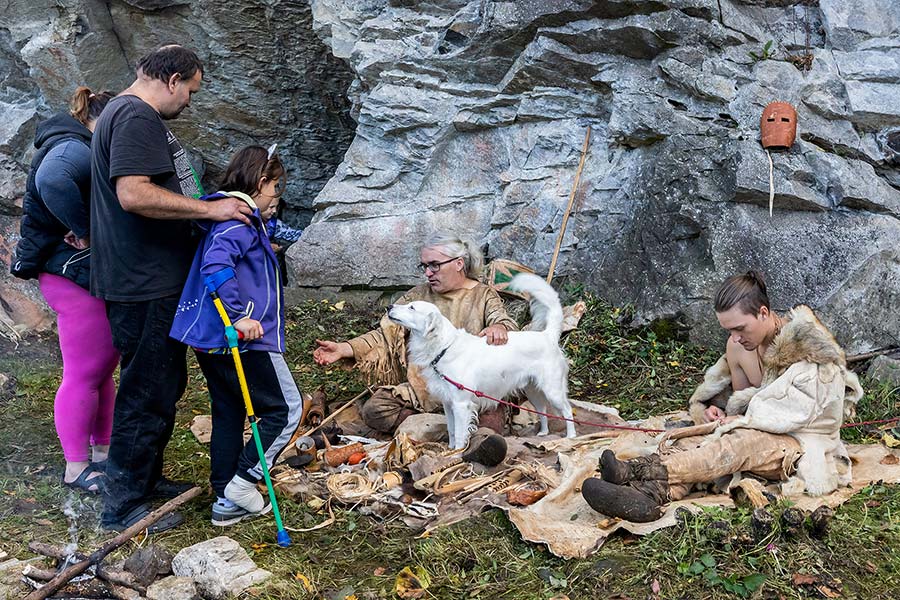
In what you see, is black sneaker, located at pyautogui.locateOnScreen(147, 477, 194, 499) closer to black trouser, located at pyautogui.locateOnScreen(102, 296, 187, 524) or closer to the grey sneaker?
Result: black trouser, located at pyautogui.locateOnScreen(102, 296, 187, 524)

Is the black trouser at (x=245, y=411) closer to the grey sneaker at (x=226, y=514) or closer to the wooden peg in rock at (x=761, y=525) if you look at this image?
the grey sneaker at (x=226, y=514)

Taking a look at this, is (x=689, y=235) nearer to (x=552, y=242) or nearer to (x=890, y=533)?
(x=552, y=242)

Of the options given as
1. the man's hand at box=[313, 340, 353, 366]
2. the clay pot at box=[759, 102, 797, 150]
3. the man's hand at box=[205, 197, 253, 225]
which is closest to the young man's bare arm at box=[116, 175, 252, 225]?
the man's hand at box=[205, 197, 253, 225]

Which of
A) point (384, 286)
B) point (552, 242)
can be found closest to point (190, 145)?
point (384, 286)

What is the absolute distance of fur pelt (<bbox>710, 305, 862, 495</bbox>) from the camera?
4.26 m

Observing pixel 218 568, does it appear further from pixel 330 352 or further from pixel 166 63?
pixel 166 63

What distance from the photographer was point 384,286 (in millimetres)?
8656

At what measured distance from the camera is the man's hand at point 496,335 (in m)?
5.18

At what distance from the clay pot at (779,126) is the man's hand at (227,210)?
15.6ft

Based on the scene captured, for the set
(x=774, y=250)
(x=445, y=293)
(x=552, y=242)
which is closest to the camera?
(x=445, y=293)

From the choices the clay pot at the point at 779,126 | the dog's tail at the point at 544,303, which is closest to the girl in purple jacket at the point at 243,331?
the dog's tail at the point at 544,303

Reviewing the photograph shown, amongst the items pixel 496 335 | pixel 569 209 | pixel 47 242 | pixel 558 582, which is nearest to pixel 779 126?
pixel 569 209

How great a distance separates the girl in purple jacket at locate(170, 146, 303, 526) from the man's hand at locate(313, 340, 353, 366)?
0.81 meters

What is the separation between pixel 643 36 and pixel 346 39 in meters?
3.04
